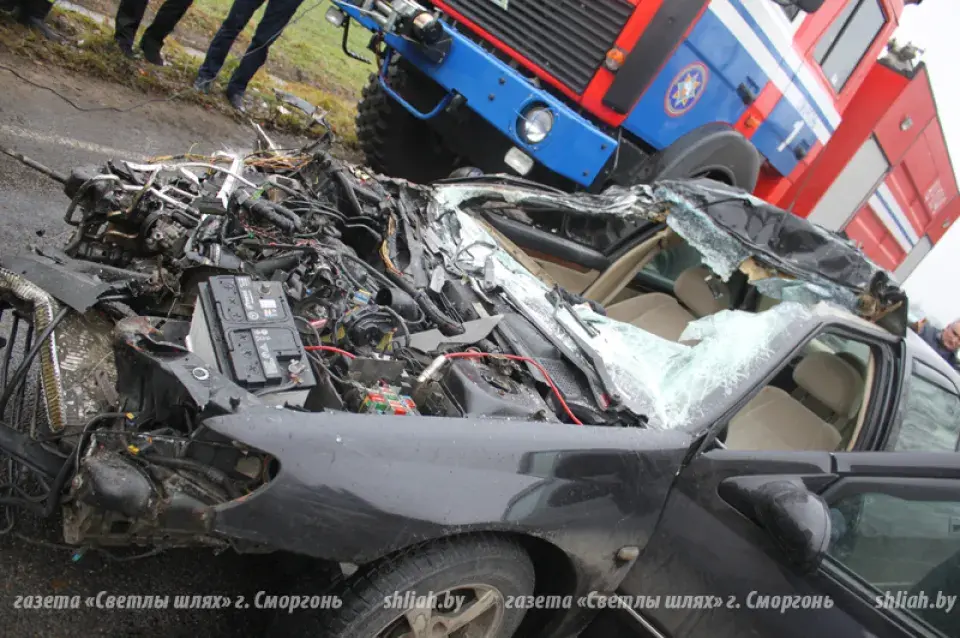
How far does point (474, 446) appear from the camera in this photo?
1.78 metres

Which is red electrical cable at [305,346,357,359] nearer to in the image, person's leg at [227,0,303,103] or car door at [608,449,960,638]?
car door at [608,449,960,638]

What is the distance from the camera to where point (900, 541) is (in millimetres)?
2016

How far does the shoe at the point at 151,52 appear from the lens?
5.85m

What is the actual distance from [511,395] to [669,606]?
82cm

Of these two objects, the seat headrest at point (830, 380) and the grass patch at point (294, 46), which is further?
the grass patch at point (294, 46)

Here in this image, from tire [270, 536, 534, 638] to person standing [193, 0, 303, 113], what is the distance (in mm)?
5148

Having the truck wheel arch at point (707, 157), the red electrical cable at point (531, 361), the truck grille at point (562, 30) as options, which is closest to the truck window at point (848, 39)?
the truck wheel arch at point (707, 157)

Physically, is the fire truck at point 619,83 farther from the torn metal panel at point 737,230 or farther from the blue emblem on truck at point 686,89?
the torn metal panel at point 737,230

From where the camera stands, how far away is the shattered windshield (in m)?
2.31

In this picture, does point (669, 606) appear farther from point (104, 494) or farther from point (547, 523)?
point (104, 494)

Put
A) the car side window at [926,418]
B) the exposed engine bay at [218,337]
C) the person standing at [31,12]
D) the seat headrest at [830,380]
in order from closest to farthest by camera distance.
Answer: the exposed engine bay at [218,337] → the car side window at [926,418] → the seat headrest at [830,380] → the person standing at [31,12]

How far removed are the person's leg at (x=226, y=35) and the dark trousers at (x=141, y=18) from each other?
1.13 feet

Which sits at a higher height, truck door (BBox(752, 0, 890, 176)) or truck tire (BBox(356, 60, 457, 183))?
truck door (BBox(752, 0, 890, 176))

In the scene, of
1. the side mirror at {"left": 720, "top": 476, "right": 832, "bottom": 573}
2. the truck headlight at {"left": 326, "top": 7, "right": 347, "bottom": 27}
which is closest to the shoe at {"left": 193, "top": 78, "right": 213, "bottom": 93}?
the truck headlight at {"left": 326, "top": 7, "right": 347, "bottom": 27}
